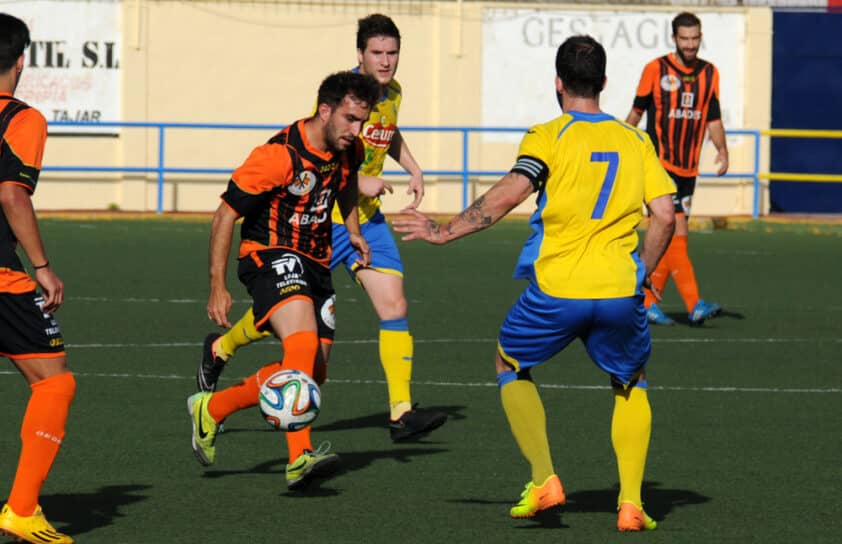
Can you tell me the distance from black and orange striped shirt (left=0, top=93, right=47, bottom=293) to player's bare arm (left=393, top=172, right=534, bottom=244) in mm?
1438

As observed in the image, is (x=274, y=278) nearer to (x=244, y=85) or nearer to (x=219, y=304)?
(x=219, y=304)

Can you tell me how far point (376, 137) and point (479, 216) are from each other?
3.03m

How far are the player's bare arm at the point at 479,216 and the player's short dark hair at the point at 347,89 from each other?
3.14 ft

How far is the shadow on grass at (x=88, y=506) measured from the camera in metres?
7.04

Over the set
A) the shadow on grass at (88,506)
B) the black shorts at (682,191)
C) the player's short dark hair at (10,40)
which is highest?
the player's short dark hair at (10,40)

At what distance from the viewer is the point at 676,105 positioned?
14.9 metres

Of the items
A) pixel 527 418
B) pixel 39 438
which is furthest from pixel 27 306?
pixel 527 418

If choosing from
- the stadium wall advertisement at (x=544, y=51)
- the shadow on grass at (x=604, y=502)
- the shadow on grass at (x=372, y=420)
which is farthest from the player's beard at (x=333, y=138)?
the stadium wall advertisement at (x=544, y=51)

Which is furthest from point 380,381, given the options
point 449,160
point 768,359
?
point 449,160

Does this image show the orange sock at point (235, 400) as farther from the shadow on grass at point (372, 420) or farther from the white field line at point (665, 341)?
the white field line at point (665, 341)

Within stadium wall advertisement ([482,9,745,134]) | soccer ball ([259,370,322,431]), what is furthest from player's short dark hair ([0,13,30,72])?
stadium wall advertisement ([482,9,745,134])

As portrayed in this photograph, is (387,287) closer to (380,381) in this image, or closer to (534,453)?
(380,381)

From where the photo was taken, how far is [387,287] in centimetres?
980

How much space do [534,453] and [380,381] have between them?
4303 millimetres
